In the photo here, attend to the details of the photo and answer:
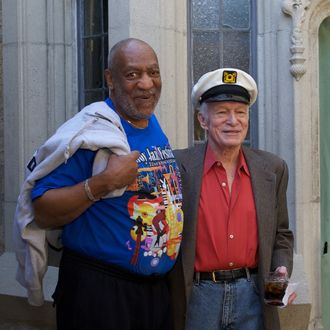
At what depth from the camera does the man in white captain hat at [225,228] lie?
129 inches

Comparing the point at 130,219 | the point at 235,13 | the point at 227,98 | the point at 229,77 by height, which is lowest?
the point at 130,219

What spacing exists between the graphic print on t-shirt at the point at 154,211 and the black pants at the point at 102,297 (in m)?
0.11

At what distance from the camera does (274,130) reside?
16.9 ft

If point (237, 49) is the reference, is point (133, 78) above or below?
below

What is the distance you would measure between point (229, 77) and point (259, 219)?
647 mm

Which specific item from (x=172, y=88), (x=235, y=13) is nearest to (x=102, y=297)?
(x=172, y=88)

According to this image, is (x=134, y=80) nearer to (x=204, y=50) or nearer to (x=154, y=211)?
(x=154, y=211)

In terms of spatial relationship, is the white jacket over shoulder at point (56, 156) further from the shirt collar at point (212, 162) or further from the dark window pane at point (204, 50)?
the dark window pane at point (204, 50)

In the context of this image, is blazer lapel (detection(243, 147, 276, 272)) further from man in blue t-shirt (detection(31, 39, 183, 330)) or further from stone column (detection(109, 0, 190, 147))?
stone column (detection(109, 0, 190, 147))

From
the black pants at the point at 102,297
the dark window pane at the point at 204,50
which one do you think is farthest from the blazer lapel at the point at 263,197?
the dark window pane at the point at 204,50

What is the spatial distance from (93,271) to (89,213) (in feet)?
0.77

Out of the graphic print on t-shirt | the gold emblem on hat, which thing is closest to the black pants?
the graphic print on t-shirt

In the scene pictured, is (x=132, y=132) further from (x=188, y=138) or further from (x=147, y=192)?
(x=188, y=138)

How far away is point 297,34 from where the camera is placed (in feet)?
16.5
